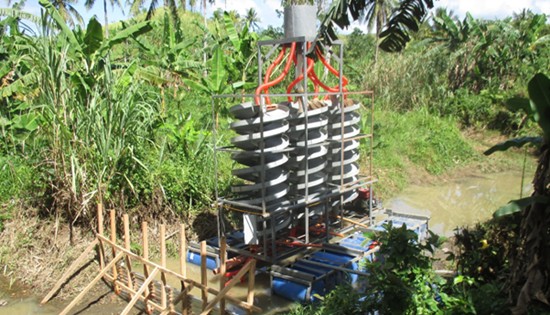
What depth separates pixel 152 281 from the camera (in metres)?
5.06

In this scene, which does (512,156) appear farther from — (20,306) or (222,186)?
(20,306)

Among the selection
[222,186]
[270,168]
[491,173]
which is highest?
[270,168]

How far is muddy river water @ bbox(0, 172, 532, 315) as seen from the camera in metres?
5.42

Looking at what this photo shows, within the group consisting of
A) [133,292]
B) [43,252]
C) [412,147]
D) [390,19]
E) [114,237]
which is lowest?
[133,292]

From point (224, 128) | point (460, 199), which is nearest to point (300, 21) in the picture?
point (224, 128)

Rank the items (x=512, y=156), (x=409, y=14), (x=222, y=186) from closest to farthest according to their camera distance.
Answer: (x=409, y=14) < (x=222, y=186) < (x=512, y=156)

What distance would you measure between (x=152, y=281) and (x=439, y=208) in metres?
6.14

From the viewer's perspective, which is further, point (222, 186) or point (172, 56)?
point (172, 56)

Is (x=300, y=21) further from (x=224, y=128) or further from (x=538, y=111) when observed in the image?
(x=224, y=128)

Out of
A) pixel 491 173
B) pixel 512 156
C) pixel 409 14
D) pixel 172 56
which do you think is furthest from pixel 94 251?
pixel 512 156

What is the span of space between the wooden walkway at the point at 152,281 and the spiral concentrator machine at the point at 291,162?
3.39 ft

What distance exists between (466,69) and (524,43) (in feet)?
5.86

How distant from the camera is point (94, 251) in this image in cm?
616

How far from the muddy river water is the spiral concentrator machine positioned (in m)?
0.58
